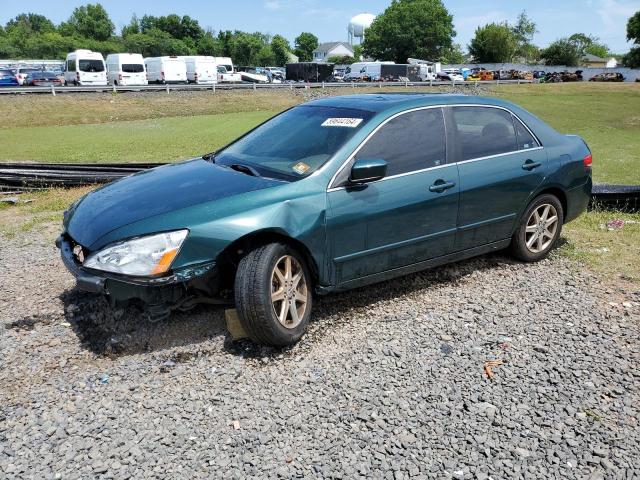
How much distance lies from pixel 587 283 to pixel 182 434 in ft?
12.7

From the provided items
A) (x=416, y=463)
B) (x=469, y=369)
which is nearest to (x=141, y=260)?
(x=416, y=463)

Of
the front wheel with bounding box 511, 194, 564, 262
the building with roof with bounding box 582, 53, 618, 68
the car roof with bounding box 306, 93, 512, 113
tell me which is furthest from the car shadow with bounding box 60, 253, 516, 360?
the building with roof with bounding box 582, 53, 618, 68

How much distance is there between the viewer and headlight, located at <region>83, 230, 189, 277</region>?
347 centimetres

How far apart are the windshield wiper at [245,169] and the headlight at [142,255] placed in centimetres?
89

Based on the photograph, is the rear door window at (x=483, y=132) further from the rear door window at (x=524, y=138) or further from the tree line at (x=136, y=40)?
the tree line at (x=136, y=40)

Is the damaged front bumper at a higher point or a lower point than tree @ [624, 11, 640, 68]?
lower

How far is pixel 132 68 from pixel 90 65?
3107 mm

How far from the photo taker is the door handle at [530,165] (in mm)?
5118

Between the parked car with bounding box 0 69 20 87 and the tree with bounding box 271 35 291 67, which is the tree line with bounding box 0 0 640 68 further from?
the parked car with bounding box 0 69 20 87

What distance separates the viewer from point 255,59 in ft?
354

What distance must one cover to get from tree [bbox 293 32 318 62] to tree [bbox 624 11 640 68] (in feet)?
247

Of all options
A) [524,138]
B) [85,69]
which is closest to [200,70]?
[85,69]

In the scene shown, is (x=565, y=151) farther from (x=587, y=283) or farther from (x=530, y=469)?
(x=530, y=469)

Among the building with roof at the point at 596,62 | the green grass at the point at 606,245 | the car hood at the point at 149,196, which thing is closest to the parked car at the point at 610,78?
the building with roof at the point at 596,62
